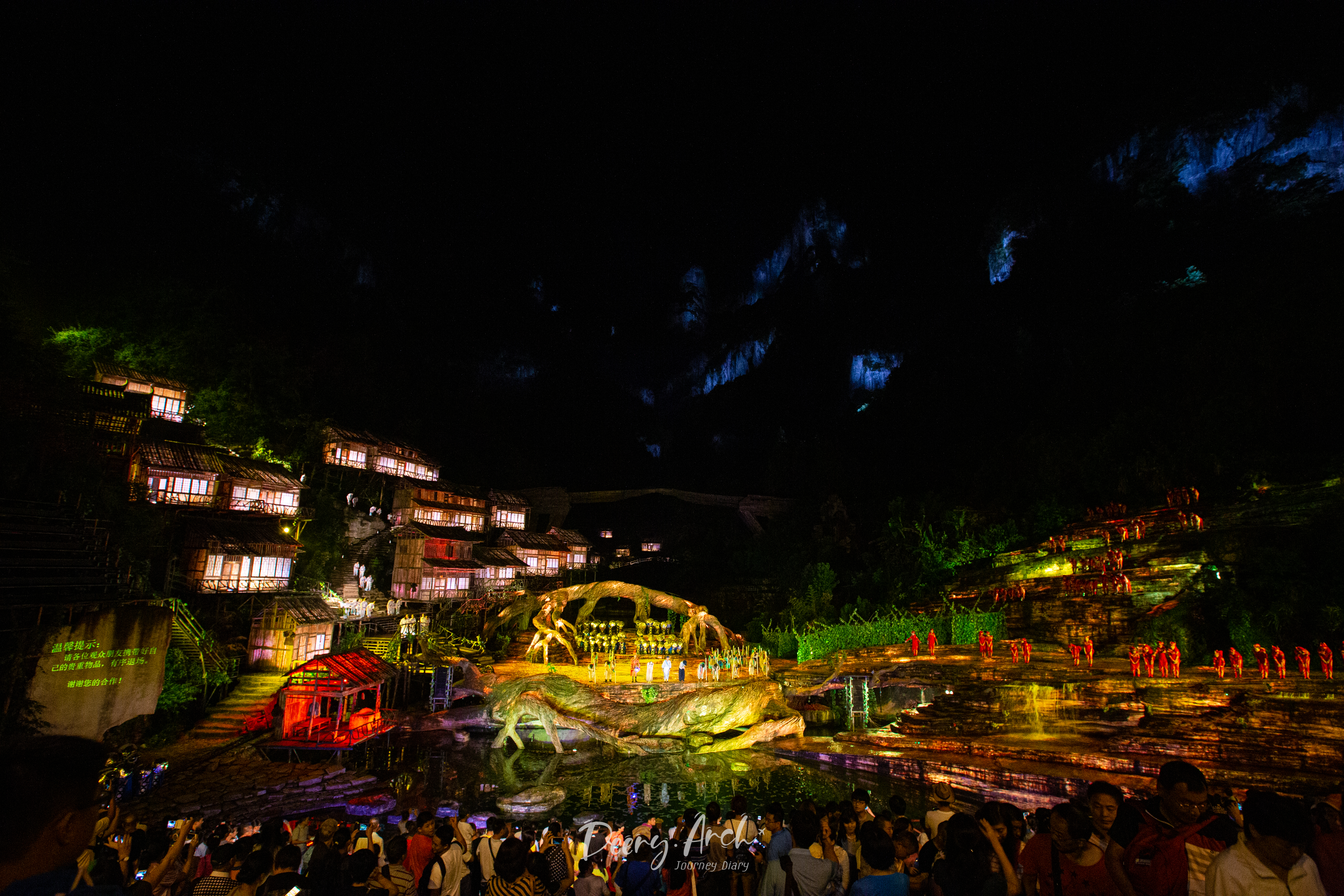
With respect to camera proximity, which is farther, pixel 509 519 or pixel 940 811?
pixel 509 519

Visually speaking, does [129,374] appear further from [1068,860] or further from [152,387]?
[1068,860]

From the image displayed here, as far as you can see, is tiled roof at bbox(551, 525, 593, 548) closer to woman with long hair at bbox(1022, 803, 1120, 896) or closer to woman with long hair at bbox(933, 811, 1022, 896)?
woman with long hair at bbox(933, 811, 1022, 896)

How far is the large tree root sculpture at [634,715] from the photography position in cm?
1661

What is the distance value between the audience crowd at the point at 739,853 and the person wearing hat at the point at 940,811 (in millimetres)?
27

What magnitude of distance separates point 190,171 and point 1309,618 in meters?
57.9

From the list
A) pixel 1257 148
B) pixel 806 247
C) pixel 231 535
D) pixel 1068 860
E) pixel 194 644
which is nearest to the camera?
pixel 1068 860

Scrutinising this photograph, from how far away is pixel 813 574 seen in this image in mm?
33125

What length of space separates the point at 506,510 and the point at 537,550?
203 inches

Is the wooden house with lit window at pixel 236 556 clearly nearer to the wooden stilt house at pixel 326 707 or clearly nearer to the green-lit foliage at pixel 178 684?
the green-lit foliage at pixel 178 684

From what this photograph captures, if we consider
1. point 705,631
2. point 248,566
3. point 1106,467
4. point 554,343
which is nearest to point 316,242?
point 554,343

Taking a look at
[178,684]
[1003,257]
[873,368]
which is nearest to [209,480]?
[178,684]

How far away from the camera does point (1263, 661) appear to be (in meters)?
14.1

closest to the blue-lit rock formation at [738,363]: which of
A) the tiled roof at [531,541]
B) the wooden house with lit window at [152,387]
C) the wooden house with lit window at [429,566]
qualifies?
the tiled roof at [531,541]

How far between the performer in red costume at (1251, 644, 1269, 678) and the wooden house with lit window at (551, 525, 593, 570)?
3295 cm
